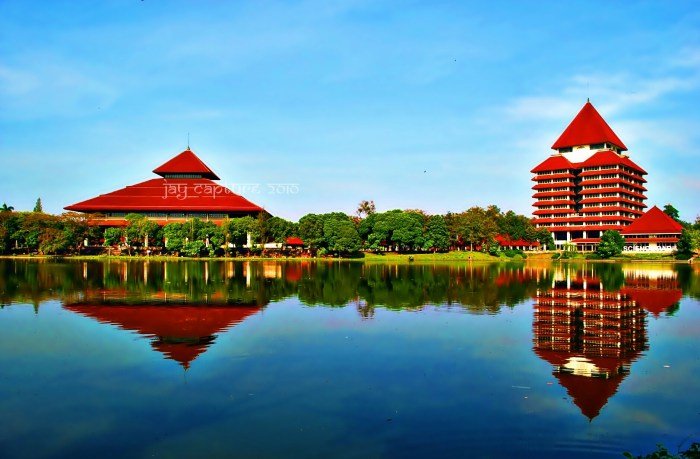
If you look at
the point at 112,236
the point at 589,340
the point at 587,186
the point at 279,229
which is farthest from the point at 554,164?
the point at 589,340

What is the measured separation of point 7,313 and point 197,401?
1511 cm

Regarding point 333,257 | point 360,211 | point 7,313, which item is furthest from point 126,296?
point 360,211

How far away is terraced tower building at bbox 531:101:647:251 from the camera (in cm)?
9969

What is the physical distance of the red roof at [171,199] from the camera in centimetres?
9194

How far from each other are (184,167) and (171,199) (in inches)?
347

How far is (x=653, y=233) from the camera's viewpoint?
87.8 metres

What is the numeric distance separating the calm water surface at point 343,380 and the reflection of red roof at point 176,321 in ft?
0.29

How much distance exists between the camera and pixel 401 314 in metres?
22.5

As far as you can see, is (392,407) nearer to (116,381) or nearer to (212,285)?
(116,381)

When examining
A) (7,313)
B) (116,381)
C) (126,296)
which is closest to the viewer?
(116,381)

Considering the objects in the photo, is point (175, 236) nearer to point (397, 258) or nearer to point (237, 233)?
point (237, 233)

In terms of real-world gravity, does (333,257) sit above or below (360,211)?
below

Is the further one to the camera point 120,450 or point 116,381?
point 116,381

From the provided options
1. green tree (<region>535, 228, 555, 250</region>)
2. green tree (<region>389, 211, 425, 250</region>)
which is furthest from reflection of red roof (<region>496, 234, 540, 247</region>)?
green tree (<region>389, 211, 425, 250</region>)
